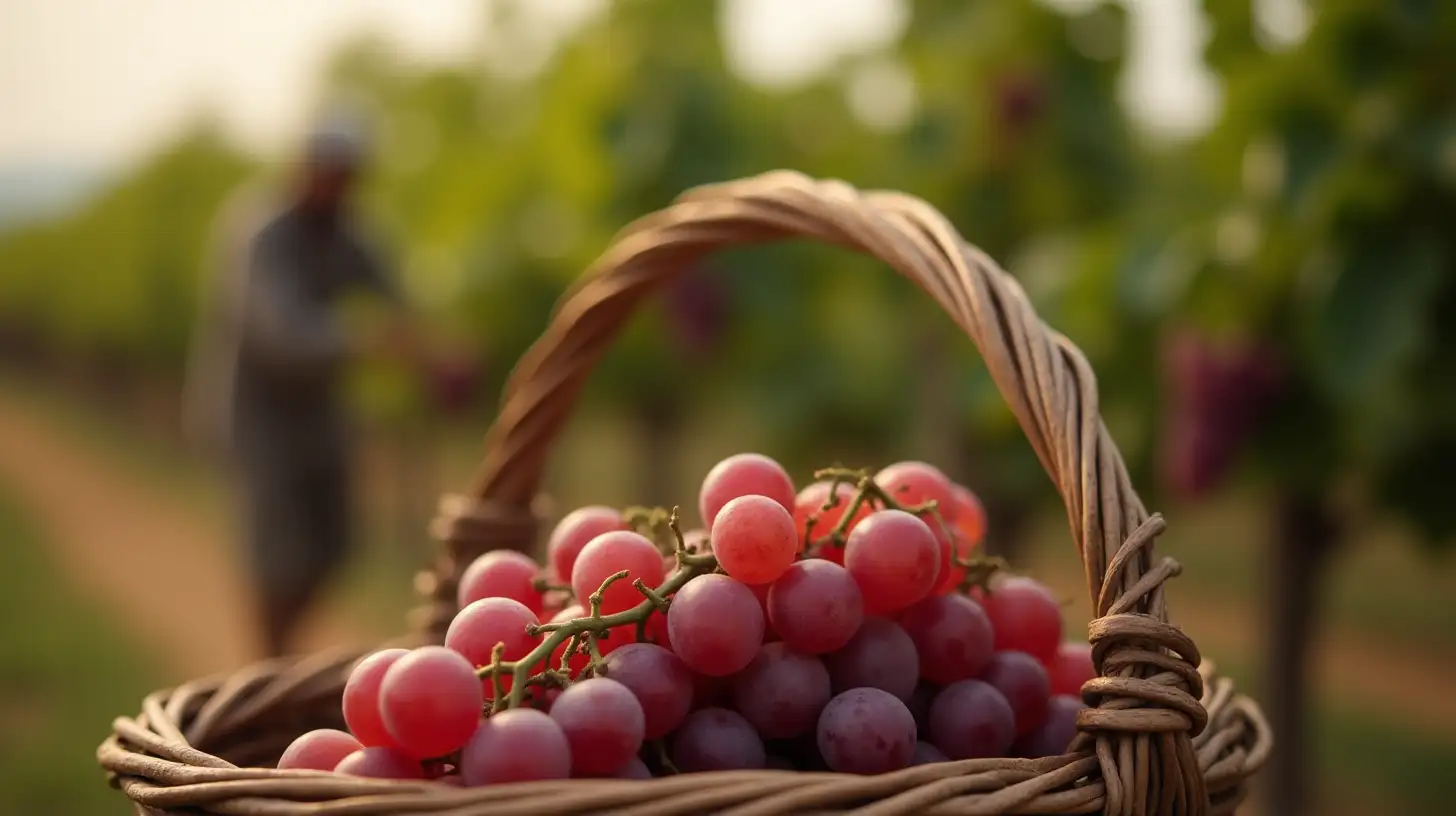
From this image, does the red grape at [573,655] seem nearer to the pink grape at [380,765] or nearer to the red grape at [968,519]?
the pink grape at [380,765]

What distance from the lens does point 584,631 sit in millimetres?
1046

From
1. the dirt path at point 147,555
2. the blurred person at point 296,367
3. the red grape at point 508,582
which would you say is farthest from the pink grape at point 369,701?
the dirt path at point 147,555

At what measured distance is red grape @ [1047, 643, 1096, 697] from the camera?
4.12ft

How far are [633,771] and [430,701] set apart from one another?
0.17m

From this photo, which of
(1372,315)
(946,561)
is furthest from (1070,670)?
(1372,315)

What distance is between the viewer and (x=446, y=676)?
94 cm

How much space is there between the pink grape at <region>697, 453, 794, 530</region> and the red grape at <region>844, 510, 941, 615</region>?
12cm

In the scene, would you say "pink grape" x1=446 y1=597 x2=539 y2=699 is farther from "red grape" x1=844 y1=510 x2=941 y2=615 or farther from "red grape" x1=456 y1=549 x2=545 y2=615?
"red grape" x1=844 y1=510 x2=941 y2=615

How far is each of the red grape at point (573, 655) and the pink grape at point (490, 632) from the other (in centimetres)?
3

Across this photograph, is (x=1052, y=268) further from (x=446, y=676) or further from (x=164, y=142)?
(x=164, y=142)

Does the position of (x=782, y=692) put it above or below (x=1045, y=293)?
below

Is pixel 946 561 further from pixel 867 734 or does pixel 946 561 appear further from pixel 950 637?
pixel 867 734

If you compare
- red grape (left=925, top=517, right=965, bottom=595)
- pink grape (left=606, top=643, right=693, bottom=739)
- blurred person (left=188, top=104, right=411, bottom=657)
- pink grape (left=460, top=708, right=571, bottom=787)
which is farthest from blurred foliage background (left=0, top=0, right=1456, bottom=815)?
pink grape (left=460, top=708, right=571, bottom=787)

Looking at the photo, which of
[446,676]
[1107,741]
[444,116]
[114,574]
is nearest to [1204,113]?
[1107,741]
